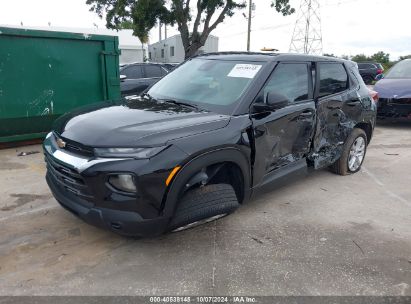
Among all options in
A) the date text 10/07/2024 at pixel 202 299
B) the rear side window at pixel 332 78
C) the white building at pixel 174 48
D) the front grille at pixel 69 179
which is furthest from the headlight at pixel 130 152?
the white building at pixel 174 48

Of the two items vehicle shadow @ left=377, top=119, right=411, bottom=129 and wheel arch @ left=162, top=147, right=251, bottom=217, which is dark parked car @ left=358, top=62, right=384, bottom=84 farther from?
wheel arch @ left=162, top=147, right=251, bottom=217

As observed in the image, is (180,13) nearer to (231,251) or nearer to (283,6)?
(283,6)

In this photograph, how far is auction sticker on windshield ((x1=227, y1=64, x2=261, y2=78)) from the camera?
141 inches

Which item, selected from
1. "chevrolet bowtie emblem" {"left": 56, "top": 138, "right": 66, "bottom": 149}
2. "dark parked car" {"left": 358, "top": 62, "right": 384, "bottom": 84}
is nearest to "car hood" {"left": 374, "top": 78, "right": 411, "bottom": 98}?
"chevrolet bowtie emblem" {"left": 56, "top": 138, "right": 66, "bottom": 149}

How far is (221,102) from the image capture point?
3.42 meters

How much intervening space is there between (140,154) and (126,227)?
22.1 inches

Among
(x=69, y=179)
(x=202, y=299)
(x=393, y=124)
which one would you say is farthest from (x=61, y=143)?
(x=393, y=124)

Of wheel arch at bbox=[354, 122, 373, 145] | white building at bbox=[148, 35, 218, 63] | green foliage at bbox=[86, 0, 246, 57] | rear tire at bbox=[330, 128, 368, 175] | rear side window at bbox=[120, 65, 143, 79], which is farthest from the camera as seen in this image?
white building at bbox=[148, 35, 218, 63]

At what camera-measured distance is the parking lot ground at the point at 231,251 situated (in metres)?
2.69

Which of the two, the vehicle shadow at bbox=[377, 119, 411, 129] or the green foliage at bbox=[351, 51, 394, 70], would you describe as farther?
the green foliage at bbox=[351, 51, 394, 70]

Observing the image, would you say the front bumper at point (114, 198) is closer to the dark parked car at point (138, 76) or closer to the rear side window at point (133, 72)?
the dark parked car at point (138, 76)

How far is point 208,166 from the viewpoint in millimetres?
3000

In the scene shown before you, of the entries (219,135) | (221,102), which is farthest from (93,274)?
(221,102)

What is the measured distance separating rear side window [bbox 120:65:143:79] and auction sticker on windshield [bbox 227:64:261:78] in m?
6.84
